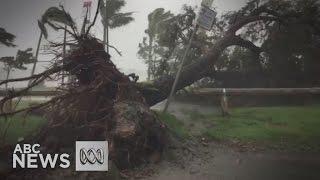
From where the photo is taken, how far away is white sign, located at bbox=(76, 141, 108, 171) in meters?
3.57

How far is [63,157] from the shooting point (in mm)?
3730

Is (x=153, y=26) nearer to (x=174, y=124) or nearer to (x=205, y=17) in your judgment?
(x=205, y=17)

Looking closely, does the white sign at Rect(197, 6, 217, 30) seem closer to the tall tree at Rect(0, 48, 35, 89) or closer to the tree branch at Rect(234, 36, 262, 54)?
the tree branch at Rect(234, 36, 262, 54)

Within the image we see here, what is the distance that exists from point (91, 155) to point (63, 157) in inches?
12.1

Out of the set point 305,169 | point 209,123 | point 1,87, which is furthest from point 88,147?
point 305,169

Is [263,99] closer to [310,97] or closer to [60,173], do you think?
[310,97]

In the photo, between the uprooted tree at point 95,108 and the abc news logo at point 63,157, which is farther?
the uprooted tree at point 95,108

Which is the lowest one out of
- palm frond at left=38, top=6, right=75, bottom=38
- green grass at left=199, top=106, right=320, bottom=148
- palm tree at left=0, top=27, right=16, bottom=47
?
green grass at left=199, top=106, right=320, bottom=148

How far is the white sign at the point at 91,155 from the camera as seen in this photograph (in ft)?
11.7

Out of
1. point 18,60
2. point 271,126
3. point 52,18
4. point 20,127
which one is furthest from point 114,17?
point 271,126

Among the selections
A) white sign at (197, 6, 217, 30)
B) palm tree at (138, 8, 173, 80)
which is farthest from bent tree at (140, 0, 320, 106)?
white sign at (197, 6, 217, 30)

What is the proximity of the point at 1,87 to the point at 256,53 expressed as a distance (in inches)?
142

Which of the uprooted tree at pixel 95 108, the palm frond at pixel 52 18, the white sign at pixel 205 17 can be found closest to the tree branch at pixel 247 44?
the white sign at pixel 205 17

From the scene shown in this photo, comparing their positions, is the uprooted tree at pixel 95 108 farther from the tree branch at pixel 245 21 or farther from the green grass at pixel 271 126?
the tree branch at pixel 245 21
